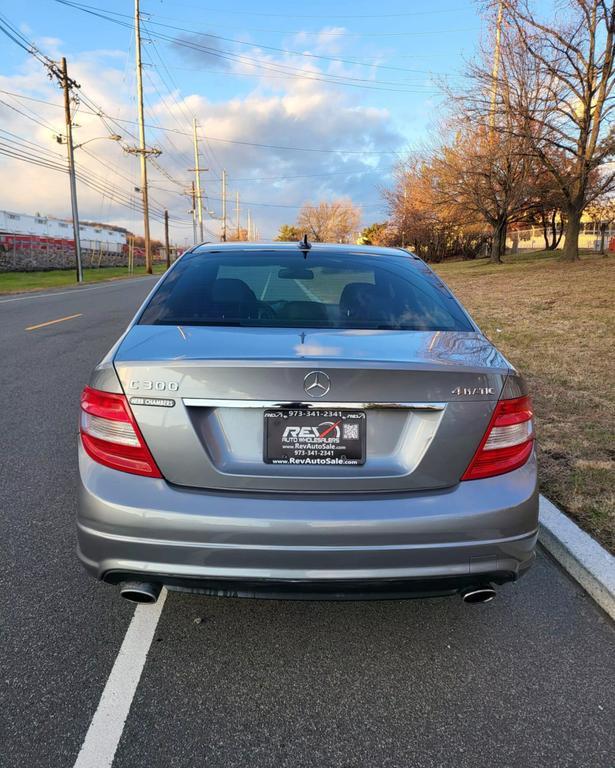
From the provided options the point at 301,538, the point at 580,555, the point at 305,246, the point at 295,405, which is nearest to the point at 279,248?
the point at 305,246

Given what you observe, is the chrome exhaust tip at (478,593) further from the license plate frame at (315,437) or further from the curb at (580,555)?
the curb at (580,555)

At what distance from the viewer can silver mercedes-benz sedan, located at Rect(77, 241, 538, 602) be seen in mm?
2074

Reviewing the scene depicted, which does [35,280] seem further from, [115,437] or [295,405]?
[295,405]

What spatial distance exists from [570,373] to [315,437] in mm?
5549

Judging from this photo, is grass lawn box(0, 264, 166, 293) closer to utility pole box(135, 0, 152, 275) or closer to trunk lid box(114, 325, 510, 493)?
utility pole box(135, 0, 152, 275)

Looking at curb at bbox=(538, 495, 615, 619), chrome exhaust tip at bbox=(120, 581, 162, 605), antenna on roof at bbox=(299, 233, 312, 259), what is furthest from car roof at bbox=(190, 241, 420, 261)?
chrome exhaust tip at bbox=(120, 581, 162, 605)

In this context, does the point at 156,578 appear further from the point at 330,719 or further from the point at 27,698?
the point at 330,719

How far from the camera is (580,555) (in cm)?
301

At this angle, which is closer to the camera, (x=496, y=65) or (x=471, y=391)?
(x=471, y=391)

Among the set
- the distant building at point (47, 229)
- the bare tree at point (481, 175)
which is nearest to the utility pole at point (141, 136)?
the distant building at point (47, 229)

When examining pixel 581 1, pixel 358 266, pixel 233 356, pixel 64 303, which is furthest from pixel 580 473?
pixel 581 1

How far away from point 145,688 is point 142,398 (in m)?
1.11

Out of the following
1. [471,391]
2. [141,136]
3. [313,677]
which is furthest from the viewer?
[141,136]

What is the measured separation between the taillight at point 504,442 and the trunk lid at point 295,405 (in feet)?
0.14
